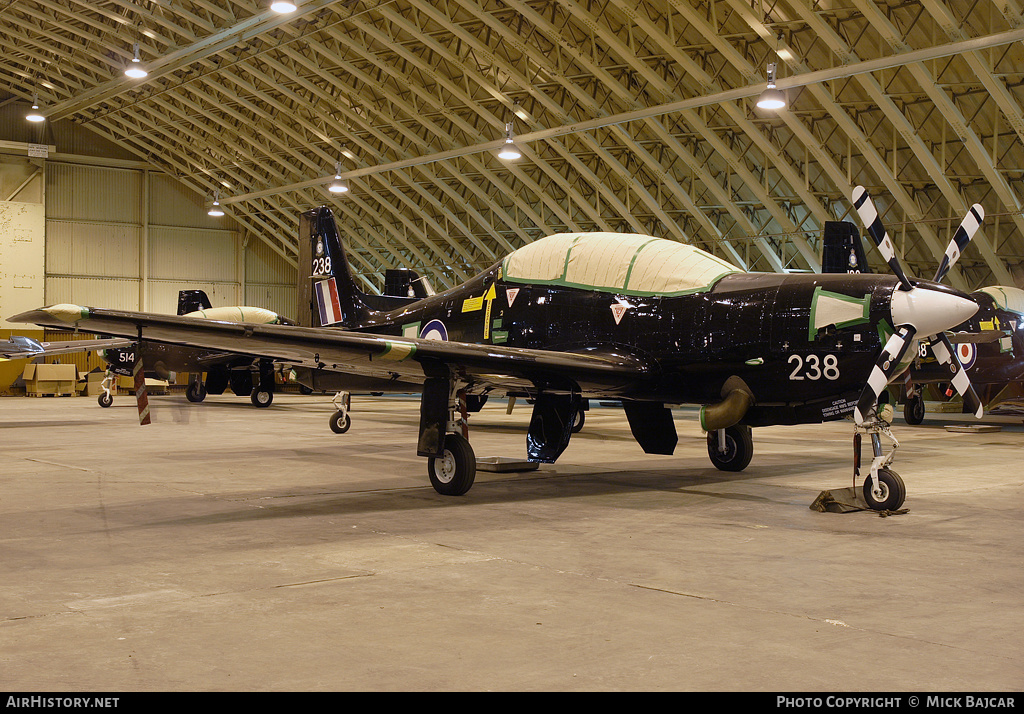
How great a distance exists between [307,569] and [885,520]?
14.7 ft

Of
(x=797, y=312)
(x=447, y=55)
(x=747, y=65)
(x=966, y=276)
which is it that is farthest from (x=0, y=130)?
(x=797, y=312)

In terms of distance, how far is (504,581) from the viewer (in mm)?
5051

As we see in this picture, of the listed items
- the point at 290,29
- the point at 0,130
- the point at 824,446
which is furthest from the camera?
the point at 0,130

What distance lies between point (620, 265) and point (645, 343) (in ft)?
2.97

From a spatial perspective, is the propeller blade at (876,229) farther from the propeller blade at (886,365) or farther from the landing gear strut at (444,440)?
the landing gear strut at (444,440)

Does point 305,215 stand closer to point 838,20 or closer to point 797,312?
point 797,312

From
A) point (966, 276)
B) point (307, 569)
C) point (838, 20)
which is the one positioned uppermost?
point (838, 20)

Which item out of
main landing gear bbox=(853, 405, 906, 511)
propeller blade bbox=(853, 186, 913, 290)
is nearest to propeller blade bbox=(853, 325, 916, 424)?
main landing gear bbox=(853, 405, 906, 511)

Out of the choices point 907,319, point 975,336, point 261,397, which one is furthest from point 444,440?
point 261,397

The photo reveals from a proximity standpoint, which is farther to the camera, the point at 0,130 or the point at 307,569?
the point at 0,130

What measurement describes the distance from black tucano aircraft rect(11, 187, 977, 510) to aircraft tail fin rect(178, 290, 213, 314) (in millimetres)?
22233

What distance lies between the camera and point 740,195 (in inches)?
1067

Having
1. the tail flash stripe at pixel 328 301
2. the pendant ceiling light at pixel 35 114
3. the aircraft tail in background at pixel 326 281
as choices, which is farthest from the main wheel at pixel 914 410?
the pendant ceiling light at pixel 35 114

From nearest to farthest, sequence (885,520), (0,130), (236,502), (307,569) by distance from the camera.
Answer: (307,569) < (885,520) < (236,502) < (0,130)
